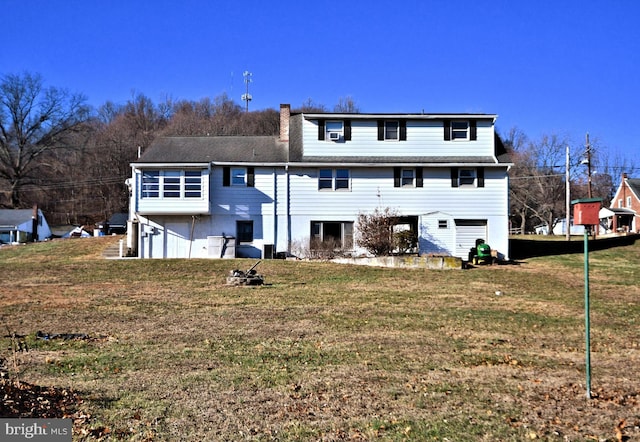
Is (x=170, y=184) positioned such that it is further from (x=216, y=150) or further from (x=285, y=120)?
(x=285, y=120)

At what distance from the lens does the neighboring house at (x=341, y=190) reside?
2792cm

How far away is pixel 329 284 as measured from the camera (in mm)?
19141

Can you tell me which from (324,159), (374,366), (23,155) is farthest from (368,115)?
(23,155)

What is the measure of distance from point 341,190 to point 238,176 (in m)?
5.41

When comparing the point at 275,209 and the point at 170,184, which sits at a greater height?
the point at 170,184

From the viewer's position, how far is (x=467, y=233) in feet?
91.9

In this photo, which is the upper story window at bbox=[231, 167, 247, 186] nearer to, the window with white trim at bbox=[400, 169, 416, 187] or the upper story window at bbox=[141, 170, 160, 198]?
the upper story window at bbox=[141, 170, 160, 198]

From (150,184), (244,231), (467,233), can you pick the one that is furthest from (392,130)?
(150,184)

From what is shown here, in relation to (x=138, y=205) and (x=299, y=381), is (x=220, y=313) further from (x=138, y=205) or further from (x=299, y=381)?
(x=138, y=205)

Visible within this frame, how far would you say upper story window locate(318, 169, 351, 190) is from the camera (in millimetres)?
28531

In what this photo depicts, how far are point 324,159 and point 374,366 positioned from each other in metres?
20.9

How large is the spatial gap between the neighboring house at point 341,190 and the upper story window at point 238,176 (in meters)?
0.05

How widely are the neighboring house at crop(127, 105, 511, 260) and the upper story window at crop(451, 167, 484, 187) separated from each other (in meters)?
0.05

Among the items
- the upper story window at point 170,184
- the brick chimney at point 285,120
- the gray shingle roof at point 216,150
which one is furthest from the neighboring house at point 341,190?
the brick chimney at point 285,120
